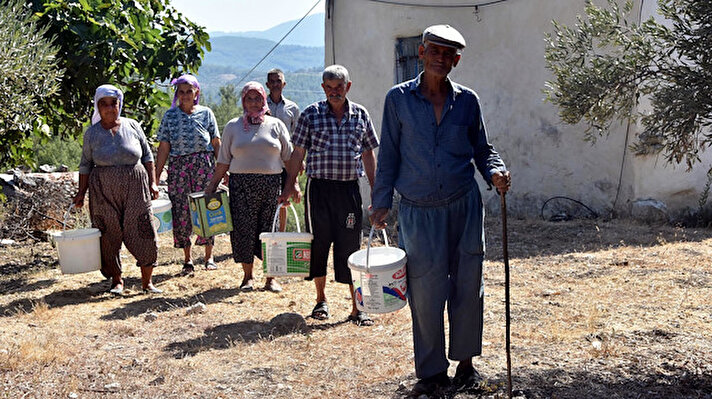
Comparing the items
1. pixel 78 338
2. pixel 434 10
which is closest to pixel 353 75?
pixel 434 10

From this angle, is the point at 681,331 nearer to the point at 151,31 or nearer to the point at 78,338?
the point at 78,338

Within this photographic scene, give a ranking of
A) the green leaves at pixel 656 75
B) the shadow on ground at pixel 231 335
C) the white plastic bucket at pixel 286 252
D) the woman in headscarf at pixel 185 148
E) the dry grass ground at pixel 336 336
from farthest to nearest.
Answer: the woman in headscarf at pixel 185 148 → the white plastic bucket at pixel 286 252 → the shadow on ground at pixel 231 335 → the dry grass ground at pixel 336 336 → the green leaves at pixel 656 75

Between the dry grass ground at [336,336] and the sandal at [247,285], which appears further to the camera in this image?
the sandal at [247,285]

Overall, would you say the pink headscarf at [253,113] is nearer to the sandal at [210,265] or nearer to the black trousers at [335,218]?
the black trousers at [335,218]

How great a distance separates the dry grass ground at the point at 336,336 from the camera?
4660 millimetres

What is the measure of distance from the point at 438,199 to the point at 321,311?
2.38m

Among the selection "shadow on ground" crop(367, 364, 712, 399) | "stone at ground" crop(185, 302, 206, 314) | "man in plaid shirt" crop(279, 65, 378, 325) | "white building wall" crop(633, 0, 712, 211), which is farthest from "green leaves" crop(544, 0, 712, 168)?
"white building wall" crop(633, 0, 712, 211)

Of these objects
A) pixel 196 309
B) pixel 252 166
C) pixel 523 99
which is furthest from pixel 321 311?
pixel 523 99

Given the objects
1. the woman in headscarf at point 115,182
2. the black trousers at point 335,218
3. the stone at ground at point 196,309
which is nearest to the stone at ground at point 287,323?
the black trousers at point 335,218

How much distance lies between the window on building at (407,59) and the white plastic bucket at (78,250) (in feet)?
21.8

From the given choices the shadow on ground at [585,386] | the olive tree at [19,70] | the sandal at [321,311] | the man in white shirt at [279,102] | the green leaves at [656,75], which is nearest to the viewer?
the green leaves at [656,75]

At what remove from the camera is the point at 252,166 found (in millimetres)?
7000

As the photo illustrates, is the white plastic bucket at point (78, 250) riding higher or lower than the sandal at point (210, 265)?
higher

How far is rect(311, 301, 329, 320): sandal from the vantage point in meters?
6.28
